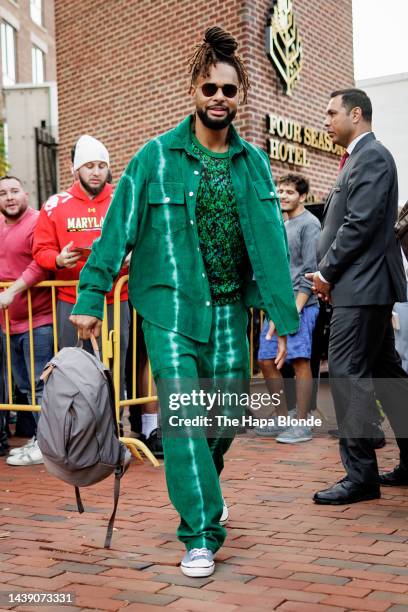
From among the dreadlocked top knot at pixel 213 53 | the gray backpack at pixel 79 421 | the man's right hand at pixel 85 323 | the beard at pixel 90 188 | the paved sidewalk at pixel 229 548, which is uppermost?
the dreadlocked top knot at pixel 213 53

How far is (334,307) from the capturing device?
4418 millimetres

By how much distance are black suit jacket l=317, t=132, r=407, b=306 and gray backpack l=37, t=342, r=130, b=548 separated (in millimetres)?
1535

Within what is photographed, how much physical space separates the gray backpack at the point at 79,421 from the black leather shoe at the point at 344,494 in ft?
4.34

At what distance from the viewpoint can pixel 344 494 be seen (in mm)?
4254

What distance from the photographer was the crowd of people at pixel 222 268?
10.9 ft

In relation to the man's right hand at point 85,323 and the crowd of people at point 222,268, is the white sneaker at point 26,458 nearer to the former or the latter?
the crowd of people at point 222,268

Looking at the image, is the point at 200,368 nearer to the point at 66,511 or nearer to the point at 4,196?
the point at 66,511

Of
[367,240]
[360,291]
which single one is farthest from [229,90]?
[360,291]

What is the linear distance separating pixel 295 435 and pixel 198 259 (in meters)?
3.17

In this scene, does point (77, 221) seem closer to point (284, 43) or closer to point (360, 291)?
point (360, 291)

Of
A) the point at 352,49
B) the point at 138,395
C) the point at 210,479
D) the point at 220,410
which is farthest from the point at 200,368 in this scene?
the point at 352,49

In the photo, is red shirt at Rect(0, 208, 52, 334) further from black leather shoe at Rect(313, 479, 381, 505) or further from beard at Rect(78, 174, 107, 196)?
black leather shoe at Rect(313, 479, 381, 505)

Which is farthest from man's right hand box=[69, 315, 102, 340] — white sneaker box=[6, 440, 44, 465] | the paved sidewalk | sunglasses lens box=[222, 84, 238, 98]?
white sneaker box=[6, 440, 44, 465]

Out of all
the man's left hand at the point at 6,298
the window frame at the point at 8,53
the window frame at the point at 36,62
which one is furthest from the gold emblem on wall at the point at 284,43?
the window frame at the point at 36,62
